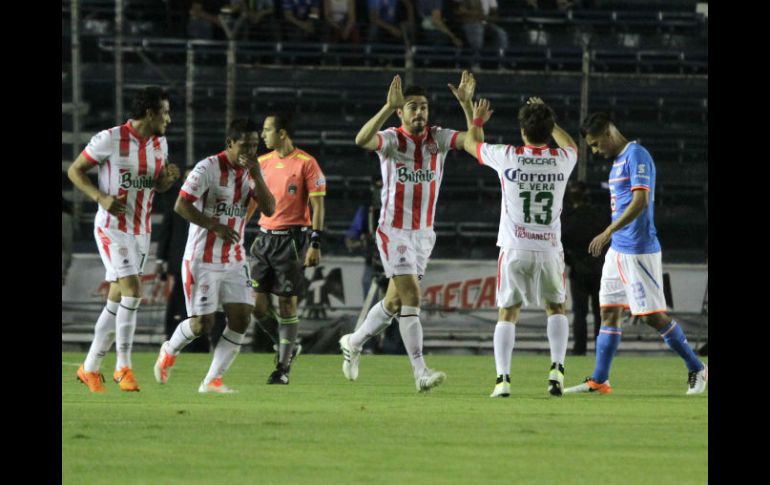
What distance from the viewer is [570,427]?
23.4 ft

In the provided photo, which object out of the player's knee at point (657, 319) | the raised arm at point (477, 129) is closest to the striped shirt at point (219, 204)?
the raised arm at point (477, 129)

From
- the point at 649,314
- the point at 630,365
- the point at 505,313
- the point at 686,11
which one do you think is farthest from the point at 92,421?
the point at 686,11

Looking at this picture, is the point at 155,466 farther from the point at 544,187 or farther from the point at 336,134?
the point at 336,134

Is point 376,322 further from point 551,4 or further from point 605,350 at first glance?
point 551,4

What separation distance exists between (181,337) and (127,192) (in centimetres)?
113

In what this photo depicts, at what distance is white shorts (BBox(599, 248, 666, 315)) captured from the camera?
9680 millimetres

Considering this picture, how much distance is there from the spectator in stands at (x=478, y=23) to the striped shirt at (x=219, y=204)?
10741mm

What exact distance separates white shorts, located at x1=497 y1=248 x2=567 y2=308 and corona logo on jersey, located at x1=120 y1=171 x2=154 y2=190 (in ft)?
8.58

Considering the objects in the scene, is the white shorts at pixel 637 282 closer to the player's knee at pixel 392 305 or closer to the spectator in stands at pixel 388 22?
the player's knee at pixel 392 305

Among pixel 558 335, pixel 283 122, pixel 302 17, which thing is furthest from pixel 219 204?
pixel 302 17

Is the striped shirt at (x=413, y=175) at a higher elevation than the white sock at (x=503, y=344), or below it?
higher

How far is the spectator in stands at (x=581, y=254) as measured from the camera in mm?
15609

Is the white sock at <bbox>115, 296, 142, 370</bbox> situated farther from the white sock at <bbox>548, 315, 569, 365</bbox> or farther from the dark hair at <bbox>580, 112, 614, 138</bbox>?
the dark hair at <bbox>580, 112, 614, 138</bbox>

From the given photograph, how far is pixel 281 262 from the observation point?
1120cm
